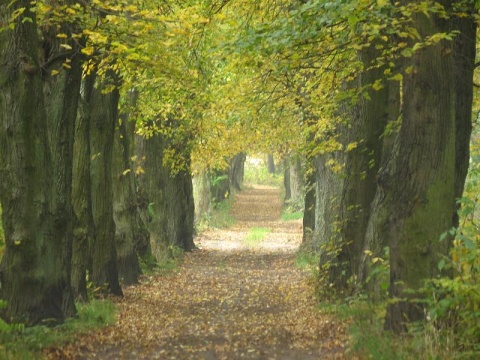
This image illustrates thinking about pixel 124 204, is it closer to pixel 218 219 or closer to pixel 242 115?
pixel 242 115

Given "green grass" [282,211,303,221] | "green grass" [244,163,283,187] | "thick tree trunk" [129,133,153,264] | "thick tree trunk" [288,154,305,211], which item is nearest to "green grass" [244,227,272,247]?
"thick tree trunk" [288,154,305,211]

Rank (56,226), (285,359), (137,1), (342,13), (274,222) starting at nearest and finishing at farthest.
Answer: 1. (342,13)
2. (285,359)
3. (56,226)
4. (137,1)
5. (274,222)

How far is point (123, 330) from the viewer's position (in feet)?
39.1

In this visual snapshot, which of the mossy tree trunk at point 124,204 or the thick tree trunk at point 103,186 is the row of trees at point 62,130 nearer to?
the thick tree trunk at point 103,186

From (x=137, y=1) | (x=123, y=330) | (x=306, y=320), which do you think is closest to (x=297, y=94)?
(x=137, y=1)

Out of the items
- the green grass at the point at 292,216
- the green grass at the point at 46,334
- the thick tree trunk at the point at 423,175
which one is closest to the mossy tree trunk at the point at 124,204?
the green grass at the point at 46,334

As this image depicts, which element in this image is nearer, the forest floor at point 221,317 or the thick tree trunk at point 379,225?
the forest floor at point 221,317

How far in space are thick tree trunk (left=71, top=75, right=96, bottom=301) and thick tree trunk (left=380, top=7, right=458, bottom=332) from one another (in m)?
6.72

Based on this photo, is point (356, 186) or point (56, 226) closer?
point (56, 226)

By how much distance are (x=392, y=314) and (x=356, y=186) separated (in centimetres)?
475

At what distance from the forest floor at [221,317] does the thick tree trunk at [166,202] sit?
95 centimetres

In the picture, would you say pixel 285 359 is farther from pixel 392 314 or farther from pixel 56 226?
pixel 56 226

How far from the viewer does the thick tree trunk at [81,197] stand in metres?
13.8

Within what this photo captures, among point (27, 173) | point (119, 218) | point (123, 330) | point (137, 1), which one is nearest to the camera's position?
point (27, 173)
